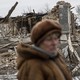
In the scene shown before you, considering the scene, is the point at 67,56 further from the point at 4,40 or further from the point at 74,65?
the point at 4,40

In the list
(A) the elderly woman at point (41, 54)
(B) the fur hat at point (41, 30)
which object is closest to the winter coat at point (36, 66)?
(A) the elderly woman at point (41, 54)

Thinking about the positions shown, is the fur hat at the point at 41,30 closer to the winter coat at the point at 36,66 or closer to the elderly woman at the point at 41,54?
the elderly woman at the point at 41,54

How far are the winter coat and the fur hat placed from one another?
4.8 inches

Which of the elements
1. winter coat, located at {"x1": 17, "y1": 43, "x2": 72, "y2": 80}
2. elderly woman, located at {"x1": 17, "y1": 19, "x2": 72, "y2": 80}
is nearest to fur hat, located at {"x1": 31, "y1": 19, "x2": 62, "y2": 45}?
elderly woman, located at {"x1": 17, "y1": 19, "x2": 72, "y2": 80}

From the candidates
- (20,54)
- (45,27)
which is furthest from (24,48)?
(45,27)

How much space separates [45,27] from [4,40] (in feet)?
42.5

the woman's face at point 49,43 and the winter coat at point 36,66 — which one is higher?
the woman's face at point 49,43

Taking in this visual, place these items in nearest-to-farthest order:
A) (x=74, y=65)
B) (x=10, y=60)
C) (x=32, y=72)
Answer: (x=32, y=72) < (x=74, y=65) < (x=10, y=60)

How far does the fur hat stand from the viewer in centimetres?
313

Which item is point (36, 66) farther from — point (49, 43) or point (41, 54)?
point (49, 43)

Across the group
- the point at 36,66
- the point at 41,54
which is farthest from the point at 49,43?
the point at 36,66

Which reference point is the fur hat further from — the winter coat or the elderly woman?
the winter coat

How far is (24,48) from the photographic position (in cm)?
318

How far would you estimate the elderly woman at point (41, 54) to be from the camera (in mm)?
3084
